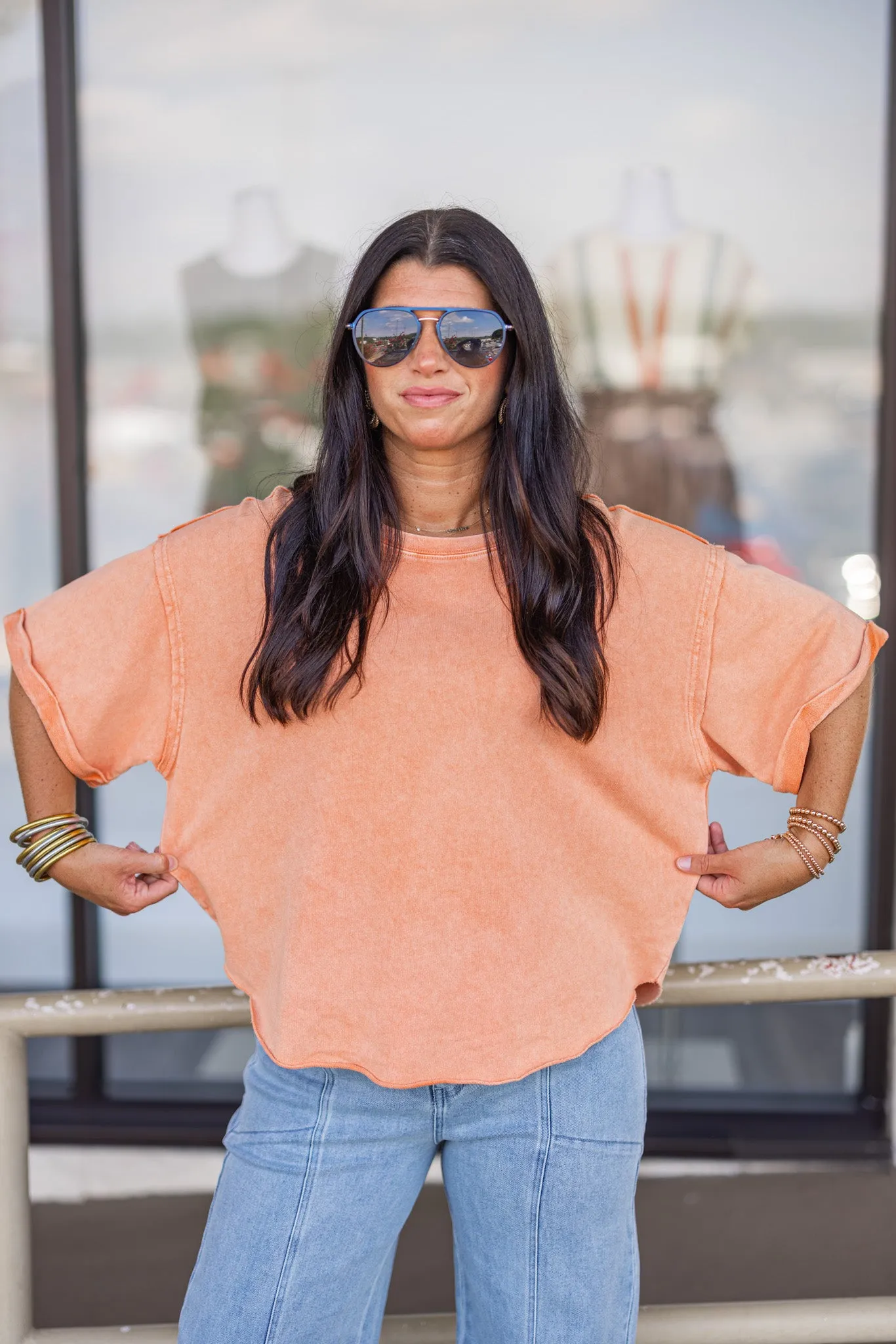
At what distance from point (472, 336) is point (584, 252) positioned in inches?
83.8

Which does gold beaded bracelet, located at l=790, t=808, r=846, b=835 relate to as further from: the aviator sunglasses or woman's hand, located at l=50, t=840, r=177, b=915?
woman's hand, located at l=50, t=840, r=177, b=915

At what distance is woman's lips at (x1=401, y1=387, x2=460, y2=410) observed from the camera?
1323 millimetres

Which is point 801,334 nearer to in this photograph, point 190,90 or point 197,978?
point 190,90

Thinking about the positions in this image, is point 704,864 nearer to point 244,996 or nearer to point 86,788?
point 244,996

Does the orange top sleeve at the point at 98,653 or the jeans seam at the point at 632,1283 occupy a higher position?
the orange top sleeve at the point at 98,653

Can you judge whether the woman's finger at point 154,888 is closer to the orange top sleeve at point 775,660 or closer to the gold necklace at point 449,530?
the gold necklace at point 449,530

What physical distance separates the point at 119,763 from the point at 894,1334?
125cm

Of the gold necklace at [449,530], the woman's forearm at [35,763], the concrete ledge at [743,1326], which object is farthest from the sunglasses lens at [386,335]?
the concrete ledge at [743,1326]

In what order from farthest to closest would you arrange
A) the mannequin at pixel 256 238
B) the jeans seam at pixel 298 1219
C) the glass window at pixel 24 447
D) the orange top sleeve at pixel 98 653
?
the mannequin at pixel 256 238 → the glass window at pixel 24 447 → the orange top sleeve at pixel 98 653 → the jeans seam at pixel 298 1219

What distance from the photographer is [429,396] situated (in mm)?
1327

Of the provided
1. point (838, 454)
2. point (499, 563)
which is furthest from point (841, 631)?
point (838, 454)

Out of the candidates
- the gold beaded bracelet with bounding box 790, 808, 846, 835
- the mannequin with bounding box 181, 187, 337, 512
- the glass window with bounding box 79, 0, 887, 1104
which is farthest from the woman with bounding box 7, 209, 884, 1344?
the mannequin with bounding box 181, 187, 337, 512

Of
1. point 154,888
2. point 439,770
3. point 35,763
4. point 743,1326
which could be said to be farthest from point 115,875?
point 743,1326

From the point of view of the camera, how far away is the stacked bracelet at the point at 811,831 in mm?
1443
